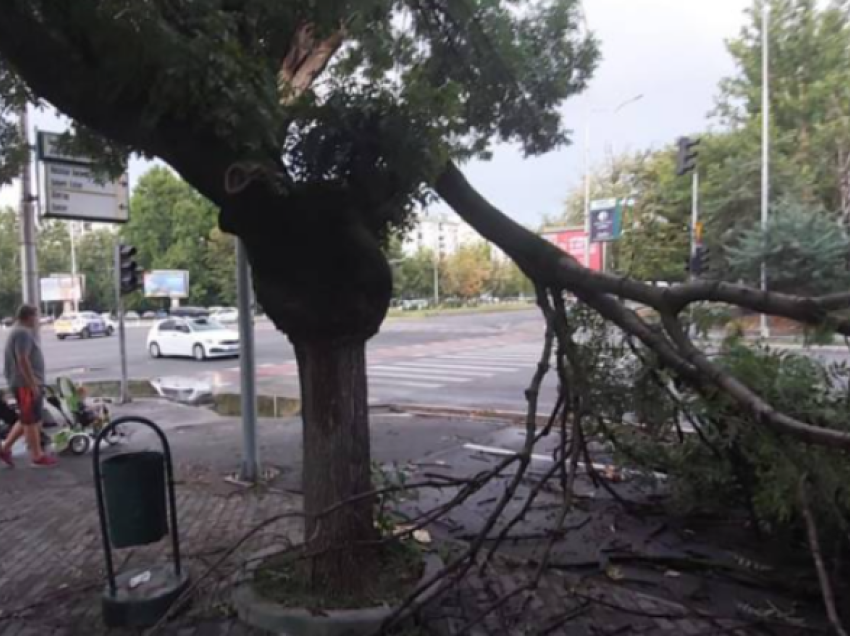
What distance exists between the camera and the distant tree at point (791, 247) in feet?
74.8

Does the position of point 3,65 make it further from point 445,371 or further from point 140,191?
point 140,191

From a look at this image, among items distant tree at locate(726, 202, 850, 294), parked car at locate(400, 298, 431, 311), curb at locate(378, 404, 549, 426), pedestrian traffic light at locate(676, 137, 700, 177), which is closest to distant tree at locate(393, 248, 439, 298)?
parked car at locate(400, 298, 431, 311)

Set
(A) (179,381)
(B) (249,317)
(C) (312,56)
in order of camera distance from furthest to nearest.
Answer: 1. (A) (179,381)
2. (B) (249,317)
3. (C) (312,56)

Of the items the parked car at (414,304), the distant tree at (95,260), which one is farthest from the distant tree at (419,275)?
the distant tree at (95,260)

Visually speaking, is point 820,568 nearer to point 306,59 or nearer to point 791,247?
point 306,59

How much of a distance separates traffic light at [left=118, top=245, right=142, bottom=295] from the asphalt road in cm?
347

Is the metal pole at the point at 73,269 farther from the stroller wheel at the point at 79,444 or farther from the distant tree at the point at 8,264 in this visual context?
the stroller wheel at the point at 79,444

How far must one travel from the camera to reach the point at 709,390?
3.31 meters

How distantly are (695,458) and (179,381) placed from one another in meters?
15.2

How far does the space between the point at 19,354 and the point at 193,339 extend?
16238 mm

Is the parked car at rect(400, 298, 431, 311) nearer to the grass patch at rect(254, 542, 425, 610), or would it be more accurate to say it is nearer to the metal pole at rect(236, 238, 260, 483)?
the metal pole at rect(236, 238, 260, 483)

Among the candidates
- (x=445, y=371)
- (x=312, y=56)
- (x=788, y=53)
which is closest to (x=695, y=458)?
(x=312, y=56)

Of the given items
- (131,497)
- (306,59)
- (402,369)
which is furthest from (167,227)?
(131,497)

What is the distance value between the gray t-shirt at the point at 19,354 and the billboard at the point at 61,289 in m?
58.0
